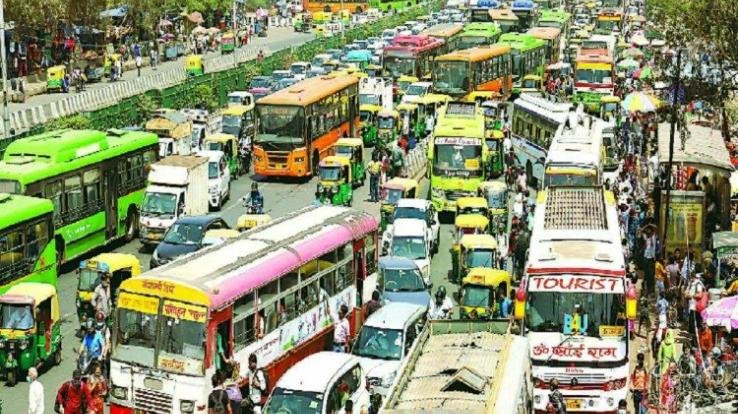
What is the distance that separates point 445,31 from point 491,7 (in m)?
15.7

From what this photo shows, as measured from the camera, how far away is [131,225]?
116ft

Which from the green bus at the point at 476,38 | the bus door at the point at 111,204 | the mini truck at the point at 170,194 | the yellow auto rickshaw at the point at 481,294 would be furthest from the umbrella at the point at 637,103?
the green bus at the point at 476,38

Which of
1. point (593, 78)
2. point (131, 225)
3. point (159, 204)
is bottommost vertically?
point (131, 225)

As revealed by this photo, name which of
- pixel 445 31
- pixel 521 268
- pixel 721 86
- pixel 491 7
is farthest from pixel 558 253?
pixel 491 7

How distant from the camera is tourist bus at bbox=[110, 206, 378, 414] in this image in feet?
65.2

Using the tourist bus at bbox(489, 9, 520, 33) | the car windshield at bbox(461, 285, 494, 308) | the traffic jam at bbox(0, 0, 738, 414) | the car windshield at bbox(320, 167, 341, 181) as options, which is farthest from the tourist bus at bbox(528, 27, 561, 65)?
the car windshield at bbox(461, 285, 494, 308)

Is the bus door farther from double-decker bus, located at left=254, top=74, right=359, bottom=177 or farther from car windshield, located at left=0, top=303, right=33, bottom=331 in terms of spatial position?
car windshield, located at left=0, top=303, right=33, bottom=331

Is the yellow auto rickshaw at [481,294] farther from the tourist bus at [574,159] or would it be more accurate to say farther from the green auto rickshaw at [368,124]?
the green auto rickshaw at [368,124]

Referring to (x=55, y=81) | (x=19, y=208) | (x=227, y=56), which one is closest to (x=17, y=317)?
(x=19, y=208)

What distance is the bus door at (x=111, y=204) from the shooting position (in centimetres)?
3400

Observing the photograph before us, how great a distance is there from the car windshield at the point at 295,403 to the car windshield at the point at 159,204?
1610 cm

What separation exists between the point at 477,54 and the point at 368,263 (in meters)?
33.3

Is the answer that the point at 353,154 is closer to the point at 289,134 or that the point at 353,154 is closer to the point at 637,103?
the point at 289,134

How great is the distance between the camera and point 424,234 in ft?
104
